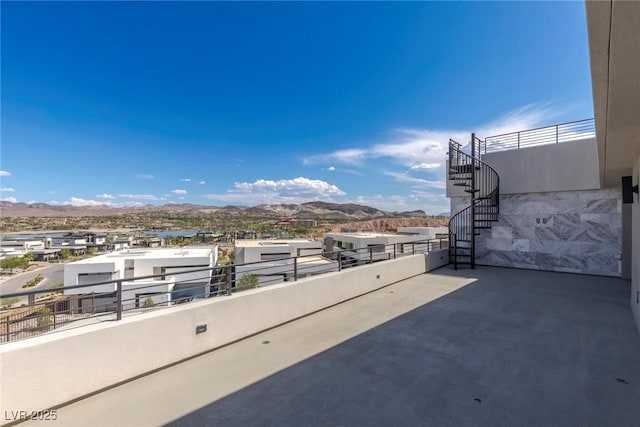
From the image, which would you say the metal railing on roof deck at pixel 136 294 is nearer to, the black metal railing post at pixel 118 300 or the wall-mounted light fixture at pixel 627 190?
the black metal railing post at pixel 118 300

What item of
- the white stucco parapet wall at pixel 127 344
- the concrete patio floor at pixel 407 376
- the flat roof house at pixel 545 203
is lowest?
the concrete patio floor at pixel 407 376

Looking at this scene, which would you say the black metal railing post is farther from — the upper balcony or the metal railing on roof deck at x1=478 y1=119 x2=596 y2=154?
the metal railing on roof deck at x1=478 y1=119 x2=596 y2=154

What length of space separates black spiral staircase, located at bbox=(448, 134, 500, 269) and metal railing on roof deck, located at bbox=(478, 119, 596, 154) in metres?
0.37

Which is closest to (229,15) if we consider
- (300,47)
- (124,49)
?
(300,47)

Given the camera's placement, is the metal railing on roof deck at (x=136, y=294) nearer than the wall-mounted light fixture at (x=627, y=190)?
Yes

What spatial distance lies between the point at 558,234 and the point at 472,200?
2499mm

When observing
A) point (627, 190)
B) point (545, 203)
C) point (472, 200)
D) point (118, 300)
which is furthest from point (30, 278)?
point (627, 190)

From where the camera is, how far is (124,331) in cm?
250

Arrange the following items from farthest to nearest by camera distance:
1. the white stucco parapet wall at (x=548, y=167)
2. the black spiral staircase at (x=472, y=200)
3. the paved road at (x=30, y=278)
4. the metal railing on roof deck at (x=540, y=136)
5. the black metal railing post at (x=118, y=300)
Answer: the paved road at (x=30, y=278) → the black spiral staircase at (x=472, y=200) → the metal railing on roof deck at (x=540, y=136) → the white stucco parapet wall at (x=548, y=167) → the black metal railing post at (x=118, y=300)

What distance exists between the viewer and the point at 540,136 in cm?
800

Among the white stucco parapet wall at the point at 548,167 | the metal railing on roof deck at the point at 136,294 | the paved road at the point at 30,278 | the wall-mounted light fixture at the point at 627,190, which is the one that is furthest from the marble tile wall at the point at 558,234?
the paved road at the point at 30,278

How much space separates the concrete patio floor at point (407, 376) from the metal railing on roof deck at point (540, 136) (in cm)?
529

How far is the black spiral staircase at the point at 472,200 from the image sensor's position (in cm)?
816

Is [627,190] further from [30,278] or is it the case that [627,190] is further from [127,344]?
[30,278]
